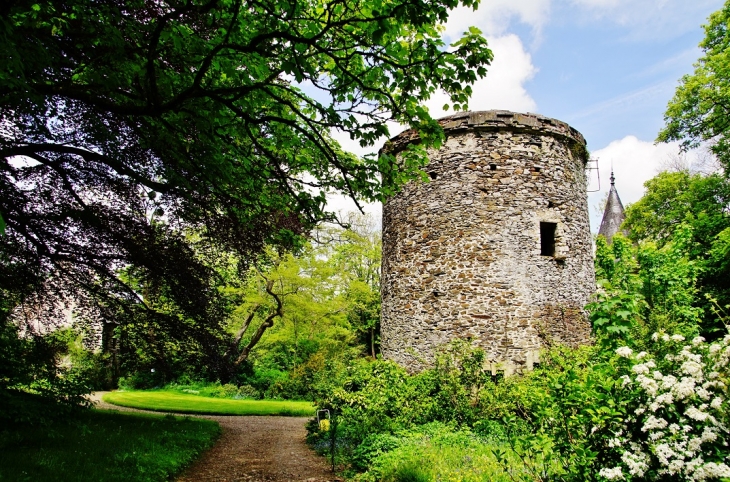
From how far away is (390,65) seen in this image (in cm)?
483

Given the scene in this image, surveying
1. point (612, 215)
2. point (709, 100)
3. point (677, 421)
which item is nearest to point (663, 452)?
point (677, 421)

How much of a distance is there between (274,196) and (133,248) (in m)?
2.66

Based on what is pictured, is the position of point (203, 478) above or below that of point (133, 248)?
below

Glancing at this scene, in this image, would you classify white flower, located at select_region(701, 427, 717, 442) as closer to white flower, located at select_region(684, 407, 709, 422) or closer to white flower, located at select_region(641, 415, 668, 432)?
white flower, located at select_region(684, 407, 709, 422)

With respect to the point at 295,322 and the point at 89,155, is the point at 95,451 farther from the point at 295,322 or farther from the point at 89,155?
the point at 295,322

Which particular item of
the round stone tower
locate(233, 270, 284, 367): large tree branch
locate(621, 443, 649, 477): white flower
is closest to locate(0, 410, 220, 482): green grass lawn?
the round stone tower

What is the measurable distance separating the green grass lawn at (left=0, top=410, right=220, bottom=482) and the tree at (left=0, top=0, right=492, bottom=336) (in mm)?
2106

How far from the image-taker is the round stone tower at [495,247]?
10.2 metres

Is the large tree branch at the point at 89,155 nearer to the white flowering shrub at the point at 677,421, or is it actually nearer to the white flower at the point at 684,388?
the white flowering shrub at the point at 677,421

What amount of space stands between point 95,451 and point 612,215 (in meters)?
29.0

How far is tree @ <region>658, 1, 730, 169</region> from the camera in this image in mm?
14891

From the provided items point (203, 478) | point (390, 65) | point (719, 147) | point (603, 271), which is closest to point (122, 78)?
point (390, 65)

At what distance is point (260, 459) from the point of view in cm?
896

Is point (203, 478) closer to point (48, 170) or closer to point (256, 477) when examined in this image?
point (256, 477)
